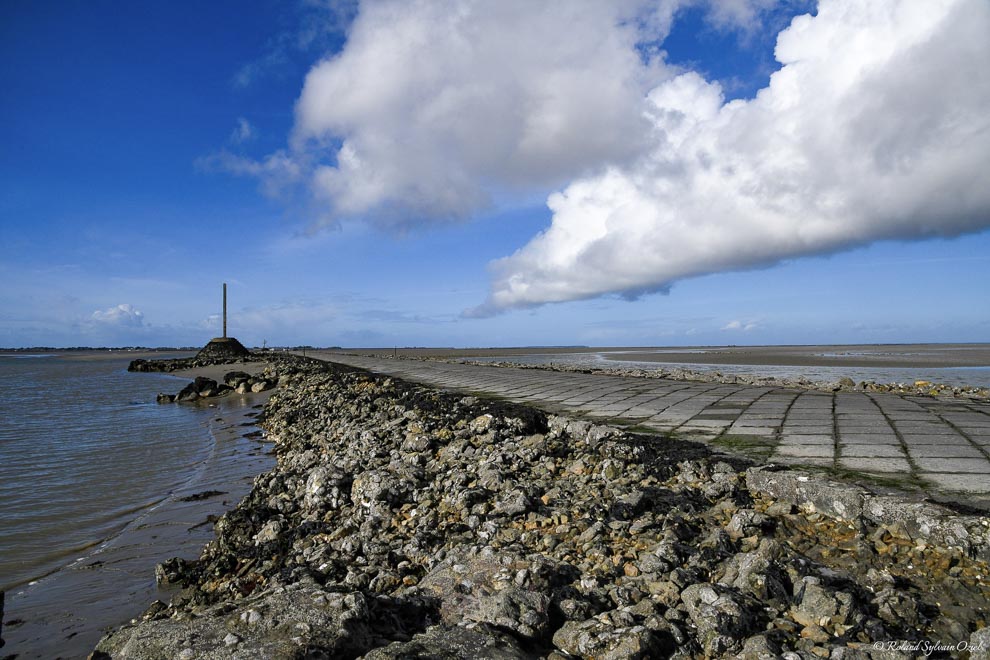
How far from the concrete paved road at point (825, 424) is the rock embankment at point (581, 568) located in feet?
2.68

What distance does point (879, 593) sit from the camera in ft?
8.43

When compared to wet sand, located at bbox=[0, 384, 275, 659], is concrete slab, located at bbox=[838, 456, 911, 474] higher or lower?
higher

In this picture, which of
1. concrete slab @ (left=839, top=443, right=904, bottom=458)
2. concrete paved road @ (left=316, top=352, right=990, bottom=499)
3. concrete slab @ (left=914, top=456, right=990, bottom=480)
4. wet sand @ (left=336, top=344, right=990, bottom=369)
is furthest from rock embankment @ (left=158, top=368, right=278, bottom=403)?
wet sand @ (left=336, top=344, right=990, bottom=369)

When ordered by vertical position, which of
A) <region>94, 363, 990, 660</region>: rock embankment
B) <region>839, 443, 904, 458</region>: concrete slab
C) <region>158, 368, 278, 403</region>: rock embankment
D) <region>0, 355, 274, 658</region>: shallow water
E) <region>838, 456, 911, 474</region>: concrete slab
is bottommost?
<region>0, 355, 274, 658</region>: shallow water

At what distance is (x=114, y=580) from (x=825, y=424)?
23.9 feet

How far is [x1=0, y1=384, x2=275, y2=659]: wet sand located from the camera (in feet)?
12.7

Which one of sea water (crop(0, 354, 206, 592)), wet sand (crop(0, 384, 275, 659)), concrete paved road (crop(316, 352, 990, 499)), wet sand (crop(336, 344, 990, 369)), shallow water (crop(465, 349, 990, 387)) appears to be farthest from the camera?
wet sand (crop(336, 344, 990, 369))

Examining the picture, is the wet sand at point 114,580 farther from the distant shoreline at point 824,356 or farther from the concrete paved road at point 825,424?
the distant shoreline at point 824,356

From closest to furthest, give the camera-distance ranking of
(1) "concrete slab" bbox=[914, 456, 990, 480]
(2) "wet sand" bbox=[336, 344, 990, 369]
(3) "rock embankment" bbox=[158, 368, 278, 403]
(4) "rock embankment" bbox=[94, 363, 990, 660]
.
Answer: (4) "rock embankment" bbox=[94, 363, 990, 660] → (1) "concrete slab" bbox=[914, 456, 990, 480] → (3) "rock embankment" bbox=[158, 368, 278, 403] → (2) "wet sand" bbox=[336, 344, 990, 369]

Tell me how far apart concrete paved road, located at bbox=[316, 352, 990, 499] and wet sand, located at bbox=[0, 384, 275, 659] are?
480 centimetres

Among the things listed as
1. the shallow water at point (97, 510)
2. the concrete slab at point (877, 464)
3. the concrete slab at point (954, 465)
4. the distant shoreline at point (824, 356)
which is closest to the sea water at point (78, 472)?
the shallow water at point (97, 510)

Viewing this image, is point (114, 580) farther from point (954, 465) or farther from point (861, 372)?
point (861, 372)

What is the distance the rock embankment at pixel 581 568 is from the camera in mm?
2455

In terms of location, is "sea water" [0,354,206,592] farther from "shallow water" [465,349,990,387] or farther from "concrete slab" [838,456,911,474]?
"shallow water" [465,349,990,387]
